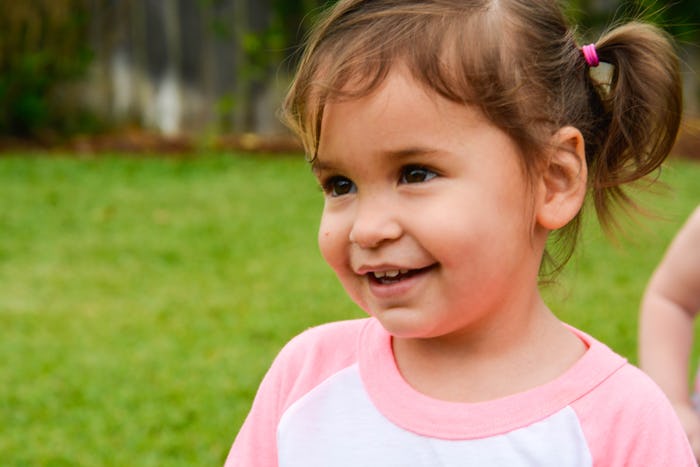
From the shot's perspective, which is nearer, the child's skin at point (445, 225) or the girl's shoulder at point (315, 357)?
the child's skin at point (445, 225)

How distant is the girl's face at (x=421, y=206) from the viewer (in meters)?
1.65

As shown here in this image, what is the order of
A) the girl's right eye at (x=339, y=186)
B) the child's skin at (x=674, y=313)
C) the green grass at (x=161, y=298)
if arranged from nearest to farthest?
the girl's right eye at (x=339, y=186), the child's skin at (x=674, y=313), the green grass at (x=161, y=298)

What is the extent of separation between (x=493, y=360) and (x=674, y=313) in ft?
3.04

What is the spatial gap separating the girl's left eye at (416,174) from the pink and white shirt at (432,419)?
13.4 inches

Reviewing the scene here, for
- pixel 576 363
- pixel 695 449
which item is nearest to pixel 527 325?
pixel 576 363

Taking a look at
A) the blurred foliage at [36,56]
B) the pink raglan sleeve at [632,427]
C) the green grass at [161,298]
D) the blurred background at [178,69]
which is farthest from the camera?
the blurred background at [178,69]

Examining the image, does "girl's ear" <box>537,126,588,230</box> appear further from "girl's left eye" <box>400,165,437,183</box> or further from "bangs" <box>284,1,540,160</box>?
"girl's left eye" <box>400,165,437,183</box>

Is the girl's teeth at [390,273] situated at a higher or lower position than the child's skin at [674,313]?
higher

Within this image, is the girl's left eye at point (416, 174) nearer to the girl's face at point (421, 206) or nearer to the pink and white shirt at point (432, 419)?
the girl's face at point (421, 206)

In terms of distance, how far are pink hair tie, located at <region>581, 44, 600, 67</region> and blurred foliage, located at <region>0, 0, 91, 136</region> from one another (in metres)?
7.62

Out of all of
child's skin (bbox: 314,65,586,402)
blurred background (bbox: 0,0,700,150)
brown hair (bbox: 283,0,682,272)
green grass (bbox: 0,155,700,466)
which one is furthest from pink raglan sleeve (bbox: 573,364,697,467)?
blurred background (bbox: 0,0,700,150)

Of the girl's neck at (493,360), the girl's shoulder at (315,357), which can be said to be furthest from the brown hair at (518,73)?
the girl's shoulder at (315,357)

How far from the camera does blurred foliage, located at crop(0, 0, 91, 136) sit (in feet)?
29.2

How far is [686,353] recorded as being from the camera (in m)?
2.55
